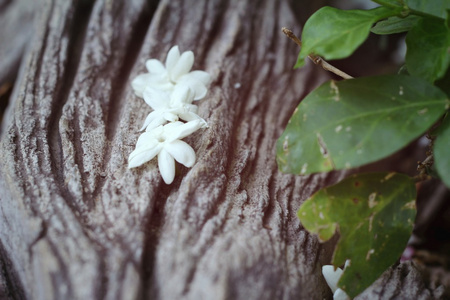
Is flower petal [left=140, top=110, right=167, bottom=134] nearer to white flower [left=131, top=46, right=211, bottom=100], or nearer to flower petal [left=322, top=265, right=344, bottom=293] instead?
white flower [left=131, top=46, right=211, bottom=100]

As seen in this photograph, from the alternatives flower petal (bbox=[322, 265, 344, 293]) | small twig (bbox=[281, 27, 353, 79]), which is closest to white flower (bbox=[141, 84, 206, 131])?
small twig (bbox=[281, 27, 353, 79])

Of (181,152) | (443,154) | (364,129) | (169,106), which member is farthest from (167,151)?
(443,154)

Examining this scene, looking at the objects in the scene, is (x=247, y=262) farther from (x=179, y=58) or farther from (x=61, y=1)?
(x=61, y=1)

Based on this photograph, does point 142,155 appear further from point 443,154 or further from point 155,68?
point 443,154

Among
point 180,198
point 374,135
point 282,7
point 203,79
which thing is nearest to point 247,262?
point 180,198

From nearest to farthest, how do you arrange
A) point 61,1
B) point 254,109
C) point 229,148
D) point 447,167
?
point 447,167 < point 229,148 < point 254,109 < point 61,1

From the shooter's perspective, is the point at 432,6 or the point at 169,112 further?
the point at 169,112
